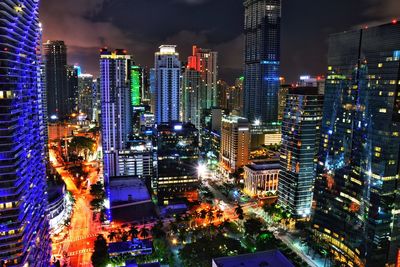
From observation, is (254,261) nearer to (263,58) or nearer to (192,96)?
(263,58)

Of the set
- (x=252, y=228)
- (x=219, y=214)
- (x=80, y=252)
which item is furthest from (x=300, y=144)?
(x=80, y=252)

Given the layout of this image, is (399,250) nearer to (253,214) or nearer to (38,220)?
(253,214)

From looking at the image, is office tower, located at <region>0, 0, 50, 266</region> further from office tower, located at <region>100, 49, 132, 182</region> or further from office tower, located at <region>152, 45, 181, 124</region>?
office tower, located at <region>152, 45, 181, 124</region>

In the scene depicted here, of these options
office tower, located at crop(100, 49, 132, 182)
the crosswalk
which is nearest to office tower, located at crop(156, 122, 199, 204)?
office tower, located at crop(100, 49, 132, 182)

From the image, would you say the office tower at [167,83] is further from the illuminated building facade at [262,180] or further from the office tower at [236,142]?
the illuminated building facade at [262,180]

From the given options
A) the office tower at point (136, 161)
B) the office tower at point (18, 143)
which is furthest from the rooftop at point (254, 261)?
the office tower at point (136, 161)

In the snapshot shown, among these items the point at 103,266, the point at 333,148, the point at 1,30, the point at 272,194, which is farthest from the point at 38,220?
the point at 272,194

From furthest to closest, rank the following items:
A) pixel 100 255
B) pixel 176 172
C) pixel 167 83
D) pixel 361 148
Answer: pixel 167 83
pixel 176 172
pixel 100 255
pixel 361 148
